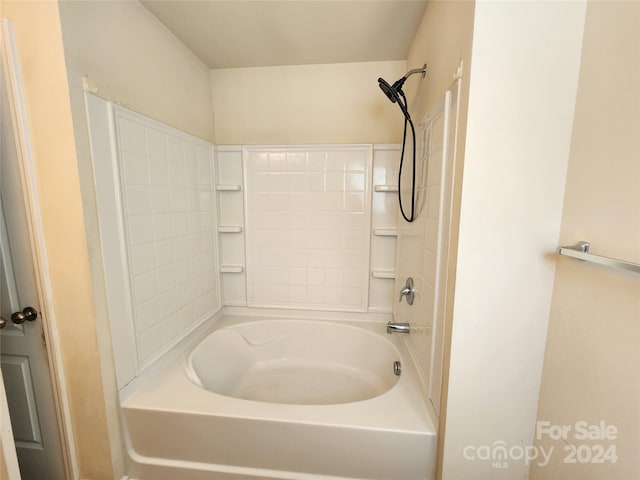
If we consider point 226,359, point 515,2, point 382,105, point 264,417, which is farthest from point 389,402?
point 382,105

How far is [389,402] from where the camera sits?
1188 millimetres

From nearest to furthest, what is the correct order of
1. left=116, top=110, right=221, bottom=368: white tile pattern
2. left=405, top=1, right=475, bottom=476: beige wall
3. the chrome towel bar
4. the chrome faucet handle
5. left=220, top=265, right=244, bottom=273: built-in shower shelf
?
1. the chrome towel bar
2. left=405, top=1, right=475, bottom=476: beige wall
3. left=116, top=110, right=221, bottom=368: white tile pattern
4. the chrome faucet handle
5. left=220, top=265, right=244, bottom=273: built-in shower shelf

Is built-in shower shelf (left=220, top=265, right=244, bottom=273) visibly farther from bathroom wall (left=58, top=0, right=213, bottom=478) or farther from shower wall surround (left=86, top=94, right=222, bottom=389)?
bathroom wall (left=58, top=0, right=213, bottom=478)

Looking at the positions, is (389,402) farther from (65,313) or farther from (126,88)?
(126,88)

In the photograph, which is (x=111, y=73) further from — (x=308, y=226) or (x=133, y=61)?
(x=308, y=226)

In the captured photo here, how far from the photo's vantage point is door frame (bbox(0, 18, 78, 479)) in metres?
0.90

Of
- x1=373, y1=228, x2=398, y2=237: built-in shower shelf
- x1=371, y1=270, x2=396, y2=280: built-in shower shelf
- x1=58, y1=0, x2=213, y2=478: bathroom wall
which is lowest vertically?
x1=371, y1=270, x2=396, y2=280: built-in shower shelf

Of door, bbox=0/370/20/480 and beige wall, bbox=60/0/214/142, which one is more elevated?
beige wall, bbox=60/0/214/142

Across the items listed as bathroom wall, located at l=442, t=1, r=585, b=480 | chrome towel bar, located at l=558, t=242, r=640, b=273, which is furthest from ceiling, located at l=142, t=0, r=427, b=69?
chrome towel bar, located at l=558, t=242, r=640, b=273

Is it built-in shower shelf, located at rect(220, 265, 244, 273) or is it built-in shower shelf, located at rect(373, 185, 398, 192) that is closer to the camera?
built-in shower shelf, located at rect(373, 185, 398, 192)

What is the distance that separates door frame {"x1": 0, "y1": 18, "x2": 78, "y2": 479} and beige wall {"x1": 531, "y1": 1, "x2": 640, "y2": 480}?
187cm

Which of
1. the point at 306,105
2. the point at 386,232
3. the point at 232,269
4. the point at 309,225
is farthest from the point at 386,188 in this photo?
the point at 232,269

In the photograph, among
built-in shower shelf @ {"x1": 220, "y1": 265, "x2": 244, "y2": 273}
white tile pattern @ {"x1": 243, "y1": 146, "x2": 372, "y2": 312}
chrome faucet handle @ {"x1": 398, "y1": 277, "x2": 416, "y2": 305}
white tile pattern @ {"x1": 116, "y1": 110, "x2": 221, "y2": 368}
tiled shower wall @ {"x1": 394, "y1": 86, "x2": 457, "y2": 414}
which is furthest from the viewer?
built-in shower shelf @ {"x1": 220, "y1": 265, "x2": 244, "y2": 273}

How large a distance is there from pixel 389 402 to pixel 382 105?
1.81m
